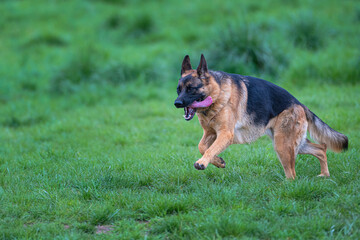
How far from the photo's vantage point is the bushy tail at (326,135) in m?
5.93

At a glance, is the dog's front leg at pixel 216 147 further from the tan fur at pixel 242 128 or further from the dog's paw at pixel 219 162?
the dog's paw at pixel 219 162

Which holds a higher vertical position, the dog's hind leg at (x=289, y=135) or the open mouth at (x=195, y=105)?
the open mouth at (x=195, y=105)

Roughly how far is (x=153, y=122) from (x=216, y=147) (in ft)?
13.3

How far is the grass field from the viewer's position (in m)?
4.68

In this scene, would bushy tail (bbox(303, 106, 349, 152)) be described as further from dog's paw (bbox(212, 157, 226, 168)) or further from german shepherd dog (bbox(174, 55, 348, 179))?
dog's paw (bbox(212, 157, 226, 168))

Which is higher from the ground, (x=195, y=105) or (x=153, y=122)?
(x=195, y=105)

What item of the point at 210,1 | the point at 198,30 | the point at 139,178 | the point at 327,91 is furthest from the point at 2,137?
the point at 210,1

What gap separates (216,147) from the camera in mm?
5398

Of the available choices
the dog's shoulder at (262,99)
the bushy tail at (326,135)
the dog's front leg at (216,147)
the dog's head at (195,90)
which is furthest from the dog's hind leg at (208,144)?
the bushy tail at (326,135)

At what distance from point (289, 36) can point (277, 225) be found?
10408 mm

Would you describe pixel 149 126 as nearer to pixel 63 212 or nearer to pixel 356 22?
pixel 63 212

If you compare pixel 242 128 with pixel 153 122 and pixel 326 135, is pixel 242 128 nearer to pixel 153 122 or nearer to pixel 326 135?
pixel 326 135

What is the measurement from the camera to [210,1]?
58.4ft

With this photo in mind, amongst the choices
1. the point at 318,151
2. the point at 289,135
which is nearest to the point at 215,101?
the point at 289,135
